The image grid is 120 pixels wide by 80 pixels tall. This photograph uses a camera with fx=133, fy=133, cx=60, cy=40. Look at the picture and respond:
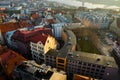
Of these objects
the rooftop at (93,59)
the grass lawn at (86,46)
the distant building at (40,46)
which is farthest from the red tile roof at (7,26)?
the rooftop at (93,59)

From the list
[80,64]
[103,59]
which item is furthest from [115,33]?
[80,64]

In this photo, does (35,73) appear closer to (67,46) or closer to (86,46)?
(67,46)

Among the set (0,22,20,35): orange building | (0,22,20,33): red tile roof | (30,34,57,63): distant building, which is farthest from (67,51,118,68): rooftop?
(0,22,20,33): red tile roof

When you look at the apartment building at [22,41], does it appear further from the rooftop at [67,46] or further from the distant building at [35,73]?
the distant building at [35,73]

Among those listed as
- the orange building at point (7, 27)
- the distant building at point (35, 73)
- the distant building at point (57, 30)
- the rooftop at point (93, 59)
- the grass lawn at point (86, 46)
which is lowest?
the grass lawn at point (86, 46)

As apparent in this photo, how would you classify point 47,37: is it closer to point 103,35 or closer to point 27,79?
point 27,79

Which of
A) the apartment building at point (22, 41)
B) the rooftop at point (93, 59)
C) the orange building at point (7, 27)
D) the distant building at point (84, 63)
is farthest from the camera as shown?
the orange building at point (7, 27)
